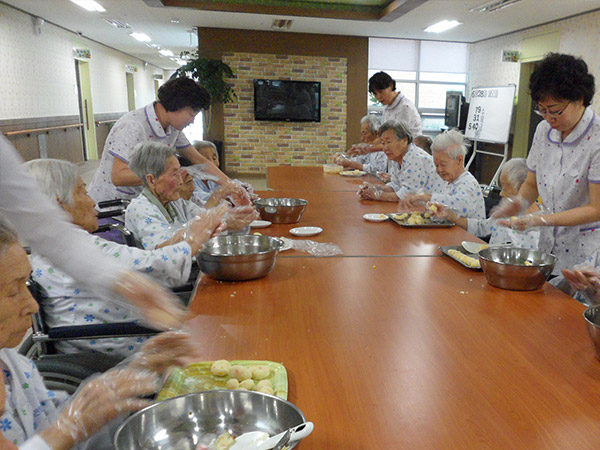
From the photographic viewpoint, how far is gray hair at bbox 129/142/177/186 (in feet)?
6.71

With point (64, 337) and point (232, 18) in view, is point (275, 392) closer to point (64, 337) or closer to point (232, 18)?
point (64, 337)

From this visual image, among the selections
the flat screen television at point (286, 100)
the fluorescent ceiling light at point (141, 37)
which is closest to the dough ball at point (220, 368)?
the flat screen television at point (286, 100)

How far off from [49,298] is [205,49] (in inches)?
290

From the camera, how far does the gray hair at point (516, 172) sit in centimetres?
258

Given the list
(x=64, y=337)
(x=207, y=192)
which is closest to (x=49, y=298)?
(x=64, y=337)

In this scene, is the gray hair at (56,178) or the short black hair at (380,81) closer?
the gray hair at (56,178)

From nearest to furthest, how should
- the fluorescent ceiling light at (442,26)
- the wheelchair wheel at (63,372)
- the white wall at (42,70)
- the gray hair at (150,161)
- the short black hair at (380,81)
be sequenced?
the wheelchair wheel at (63,372)
the gray hair at (150,161)
the short black hair at (380,81)
the white wall at (42,70)
the fluorescent ceiling light at (442,26)

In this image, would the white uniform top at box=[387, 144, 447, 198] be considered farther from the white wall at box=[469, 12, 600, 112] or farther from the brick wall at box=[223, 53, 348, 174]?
the brick wall at box=[223, 53, 348, 174]

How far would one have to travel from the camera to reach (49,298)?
159cm

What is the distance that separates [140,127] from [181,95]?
→ 0.28 m

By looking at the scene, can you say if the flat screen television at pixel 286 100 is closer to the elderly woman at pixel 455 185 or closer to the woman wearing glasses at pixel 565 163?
the elderly woman at pixel 455 185

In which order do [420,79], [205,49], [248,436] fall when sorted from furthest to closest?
[420,79], [205,49], [248,436]

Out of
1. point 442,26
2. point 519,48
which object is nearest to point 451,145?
point 442,26

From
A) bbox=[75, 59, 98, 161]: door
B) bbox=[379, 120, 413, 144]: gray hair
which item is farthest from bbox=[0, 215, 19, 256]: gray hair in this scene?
bbox=[75, 59, 98, 161]: door
